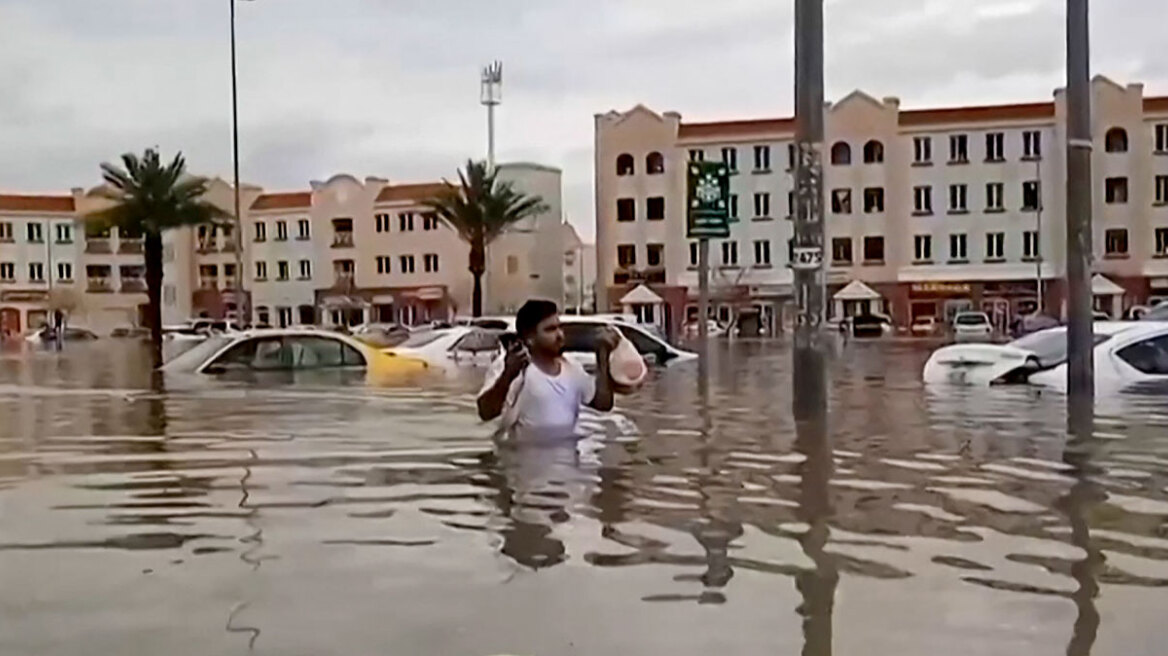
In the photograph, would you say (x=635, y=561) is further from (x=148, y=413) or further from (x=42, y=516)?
(x=148, y=413)

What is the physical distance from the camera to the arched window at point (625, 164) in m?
74.2

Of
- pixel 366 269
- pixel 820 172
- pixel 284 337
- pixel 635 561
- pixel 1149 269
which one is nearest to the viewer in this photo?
pixel 635 561

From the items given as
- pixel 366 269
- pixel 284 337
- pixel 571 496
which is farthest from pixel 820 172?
pixel 366 269

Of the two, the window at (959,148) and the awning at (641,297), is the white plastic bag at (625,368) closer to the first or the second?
the awning at (641,297)

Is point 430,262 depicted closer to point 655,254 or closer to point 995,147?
point 655,254

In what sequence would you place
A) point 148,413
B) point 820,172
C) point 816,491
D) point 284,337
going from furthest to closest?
point 284,337, point 148,413, point 820,172, point 816,491

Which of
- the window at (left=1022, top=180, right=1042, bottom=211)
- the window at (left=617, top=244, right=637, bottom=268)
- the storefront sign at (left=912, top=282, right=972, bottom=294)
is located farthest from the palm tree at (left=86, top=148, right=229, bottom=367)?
the window at (left=1022, top=180, right=1042, bottom=211)

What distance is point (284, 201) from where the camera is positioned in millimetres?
90625

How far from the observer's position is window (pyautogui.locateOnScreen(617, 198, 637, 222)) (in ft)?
243

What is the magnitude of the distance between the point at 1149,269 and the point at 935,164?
10498 mm

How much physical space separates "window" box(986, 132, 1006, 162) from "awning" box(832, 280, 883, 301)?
8.18 metres

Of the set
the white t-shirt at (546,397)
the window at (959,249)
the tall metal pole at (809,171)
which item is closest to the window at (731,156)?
the window at (959,249)

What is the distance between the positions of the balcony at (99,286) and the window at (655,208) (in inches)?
1528

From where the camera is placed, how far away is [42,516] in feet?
27.7
